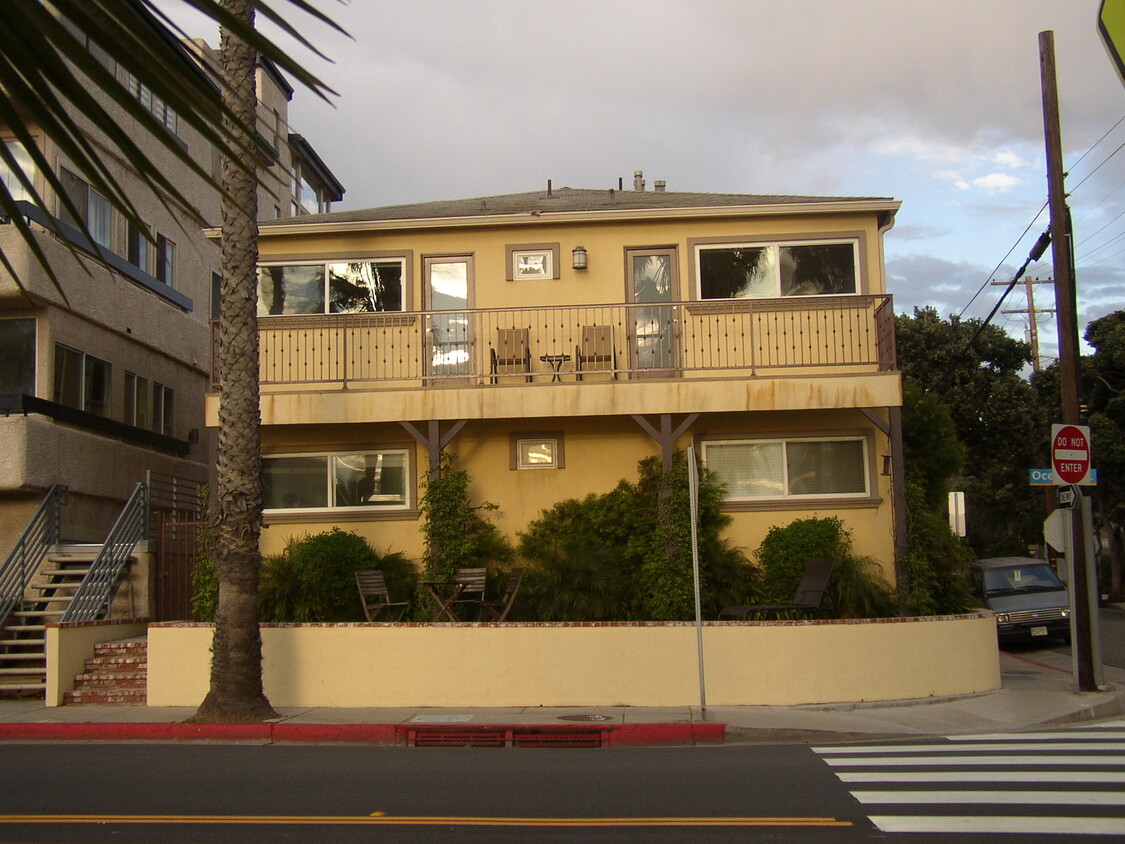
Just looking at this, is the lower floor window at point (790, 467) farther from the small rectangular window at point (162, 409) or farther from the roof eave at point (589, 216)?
the small rectangular window at point (162, 409)

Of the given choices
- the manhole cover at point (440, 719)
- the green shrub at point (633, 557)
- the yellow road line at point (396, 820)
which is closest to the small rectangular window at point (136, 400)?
the green shrub at point (633, 557)

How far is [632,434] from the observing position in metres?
16.5

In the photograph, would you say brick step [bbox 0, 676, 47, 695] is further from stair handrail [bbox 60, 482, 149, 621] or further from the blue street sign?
the blue street sign

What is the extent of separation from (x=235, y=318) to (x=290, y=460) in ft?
16.5

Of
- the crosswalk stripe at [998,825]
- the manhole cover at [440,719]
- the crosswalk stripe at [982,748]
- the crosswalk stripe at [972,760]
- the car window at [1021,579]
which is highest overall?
A: the car window at [1021,579]

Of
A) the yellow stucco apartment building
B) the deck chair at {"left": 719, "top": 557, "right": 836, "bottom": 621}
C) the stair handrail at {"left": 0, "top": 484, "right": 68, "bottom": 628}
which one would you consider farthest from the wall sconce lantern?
the stair handrail at {"left": 0, "top": 484, "right": 68, "bottom": 628}

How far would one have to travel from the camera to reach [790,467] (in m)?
16.4

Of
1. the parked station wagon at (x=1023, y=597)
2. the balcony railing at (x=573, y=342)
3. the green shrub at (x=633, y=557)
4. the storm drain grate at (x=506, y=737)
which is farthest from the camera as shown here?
the parked station wagon at (x=1023, y=597)

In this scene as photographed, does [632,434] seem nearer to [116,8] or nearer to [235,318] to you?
[235,318]

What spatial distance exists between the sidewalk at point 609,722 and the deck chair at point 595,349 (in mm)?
5226

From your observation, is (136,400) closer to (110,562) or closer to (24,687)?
(110,562)

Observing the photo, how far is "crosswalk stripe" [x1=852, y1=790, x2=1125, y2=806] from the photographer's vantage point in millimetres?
7539

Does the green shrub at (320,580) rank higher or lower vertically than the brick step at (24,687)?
higher

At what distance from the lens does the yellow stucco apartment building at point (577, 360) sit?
1543 cm
